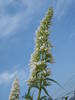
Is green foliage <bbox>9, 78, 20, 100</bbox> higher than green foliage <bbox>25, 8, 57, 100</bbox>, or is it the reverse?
green foliage <bbox>9, 78, 20, 100</bbox>

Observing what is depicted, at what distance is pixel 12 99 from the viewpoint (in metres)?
32.3

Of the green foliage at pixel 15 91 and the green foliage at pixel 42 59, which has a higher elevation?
the green foliage at pixel 15 91

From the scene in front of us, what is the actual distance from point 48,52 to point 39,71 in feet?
3.77

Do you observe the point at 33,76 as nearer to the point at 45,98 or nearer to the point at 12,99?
the point at 45,98

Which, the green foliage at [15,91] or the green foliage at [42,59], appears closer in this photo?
the green foliage at [42,59]

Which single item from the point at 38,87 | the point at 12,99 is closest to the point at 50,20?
the point at 38,87

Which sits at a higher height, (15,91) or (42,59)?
(15,91)

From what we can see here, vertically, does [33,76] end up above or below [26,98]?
above

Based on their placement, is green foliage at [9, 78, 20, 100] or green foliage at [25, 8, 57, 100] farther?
green foliage at [9, 78, 20, 100]

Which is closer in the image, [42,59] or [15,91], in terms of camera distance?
[42,59]

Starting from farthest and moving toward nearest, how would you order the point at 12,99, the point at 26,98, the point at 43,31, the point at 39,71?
the point at 12,99
the point at 43,31
the point at 39,71
the point at 26,98

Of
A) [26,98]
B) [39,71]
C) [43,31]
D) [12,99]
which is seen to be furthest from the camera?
[12,99]

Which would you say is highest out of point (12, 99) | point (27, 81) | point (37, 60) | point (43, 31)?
point (12, 99)

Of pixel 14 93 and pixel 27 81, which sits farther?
pixel 14 93
